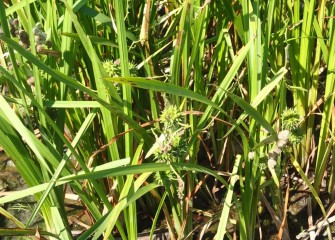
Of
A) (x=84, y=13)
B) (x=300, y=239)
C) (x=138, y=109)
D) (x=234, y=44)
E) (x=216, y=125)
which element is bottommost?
(x=300, y=239)

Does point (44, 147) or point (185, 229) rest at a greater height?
point (44, 147)

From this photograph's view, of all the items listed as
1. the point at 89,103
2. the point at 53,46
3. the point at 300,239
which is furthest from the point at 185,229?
the point at 53,46

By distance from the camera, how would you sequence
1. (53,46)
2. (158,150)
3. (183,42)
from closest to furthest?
(158,150) < (183,42) < (53,46)

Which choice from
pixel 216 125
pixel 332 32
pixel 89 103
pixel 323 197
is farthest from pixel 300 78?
pixel 89 103

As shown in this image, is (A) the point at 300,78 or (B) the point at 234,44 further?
(B) the point at 234,44

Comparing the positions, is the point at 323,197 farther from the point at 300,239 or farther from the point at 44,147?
the point at 44,147

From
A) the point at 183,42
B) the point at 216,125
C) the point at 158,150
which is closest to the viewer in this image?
the point at 158,150

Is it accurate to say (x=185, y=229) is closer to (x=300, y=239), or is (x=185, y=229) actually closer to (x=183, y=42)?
(x=300, y=239)
